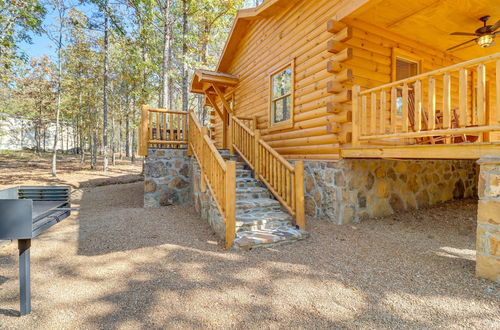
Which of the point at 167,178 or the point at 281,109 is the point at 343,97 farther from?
the point at 167,178

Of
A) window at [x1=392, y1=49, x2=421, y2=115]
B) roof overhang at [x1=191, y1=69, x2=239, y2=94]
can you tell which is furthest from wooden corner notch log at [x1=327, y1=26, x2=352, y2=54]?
roof overhang at [x1=191, y1=69, x2=239, y2=94]

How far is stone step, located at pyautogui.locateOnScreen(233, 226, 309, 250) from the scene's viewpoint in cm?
389

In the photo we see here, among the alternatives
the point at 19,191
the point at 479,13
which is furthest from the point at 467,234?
the point at 19,191

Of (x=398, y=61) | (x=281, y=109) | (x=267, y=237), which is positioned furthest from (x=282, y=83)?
(x=267, y=237)

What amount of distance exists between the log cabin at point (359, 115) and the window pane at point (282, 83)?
0.03m

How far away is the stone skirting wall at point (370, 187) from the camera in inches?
202

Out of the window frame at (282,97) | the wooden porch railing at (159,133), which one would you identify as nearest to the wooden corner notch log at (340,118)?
the window frame at (282,97)

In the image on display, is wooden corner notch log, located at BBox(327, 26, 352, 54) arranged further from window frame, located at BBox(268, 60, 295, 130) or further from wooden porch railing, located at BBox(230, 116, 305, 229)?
wooden porch railing, located at BBox(230, 116, 305, 229)

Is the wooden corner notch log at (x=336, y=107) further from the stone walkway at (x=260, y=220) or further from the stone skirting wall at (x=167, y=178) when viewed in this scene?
the stone skirting wall at (x=167, y=178)

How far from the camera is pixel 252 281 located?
294 centimetres

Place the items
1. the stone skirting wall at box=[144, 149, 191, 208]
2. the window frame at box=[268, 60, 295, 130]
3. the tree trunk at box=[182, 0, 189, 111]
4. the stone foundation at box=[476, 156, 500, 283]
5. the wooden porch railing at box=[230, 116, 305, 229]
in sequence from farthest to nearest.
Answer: the tree trunk at box=[182, 0, 189, 111] < the stone skirting wall at box=[144, 149, 191, 208] < the window frame at box=[268, 60, 295, 130] < the wooden porch railing at box=[230, 116, 305, 229] < the stone foundation at box=[476, 156, 500, 283]

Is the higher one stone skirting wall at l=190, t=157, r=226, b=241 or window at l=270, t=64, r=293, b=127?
window at l=270, t=64, r=293, b=127

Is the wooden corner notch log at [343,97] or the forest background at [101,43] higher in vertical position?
the forest background at [101,43]

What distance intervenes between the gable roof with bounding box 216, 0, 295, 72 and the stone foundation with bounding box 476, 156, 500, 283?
20.3 ft
